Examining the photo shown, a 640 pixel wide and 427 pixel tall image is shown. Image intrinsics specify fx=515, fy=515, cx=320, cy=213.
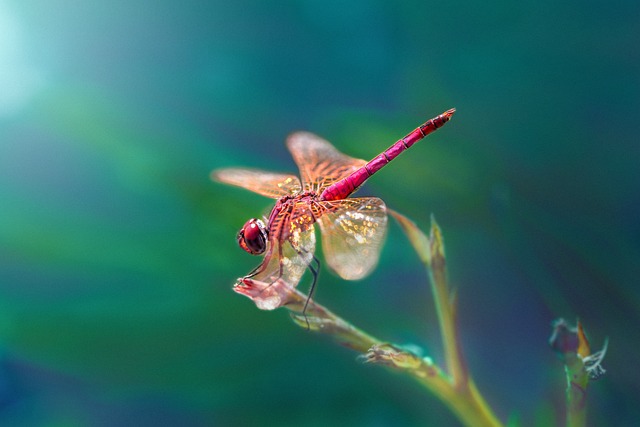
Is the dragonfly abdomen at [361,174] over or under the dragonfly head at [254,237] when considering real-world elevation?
over

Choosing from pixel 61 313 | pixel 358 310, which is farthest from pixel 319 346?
pixel 61 313

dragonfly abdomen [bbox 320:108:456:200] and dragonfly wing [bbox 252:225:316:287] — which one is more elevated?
dragonfly abdomen [bbox 320:108:456:200]

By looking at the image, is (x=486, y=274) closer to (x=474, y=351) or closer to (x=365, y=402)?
(x=474, y=351)

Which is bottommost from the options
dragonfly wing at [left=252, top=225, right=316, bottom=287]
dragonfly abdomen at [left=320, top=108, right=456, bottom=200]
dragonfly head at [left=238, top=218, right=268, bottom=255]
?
dragonfly wing at [left=252, top=225, right=316, bottom=287]

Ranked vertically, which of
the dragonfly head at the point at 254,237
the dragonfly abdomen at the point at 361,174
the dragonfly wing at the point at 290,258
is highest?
the dragonfly abdomen at the point at 361,174
